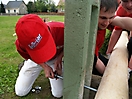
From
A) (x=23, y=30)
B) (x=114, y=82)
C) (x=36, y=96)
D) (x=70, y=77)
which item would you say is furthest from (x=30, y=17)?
(x=36, y=96)

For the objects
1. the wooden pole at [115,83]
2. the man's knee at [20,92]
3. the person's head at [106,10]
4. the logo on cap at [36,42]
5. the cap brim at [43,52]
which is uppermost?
the person's head at [106,10]

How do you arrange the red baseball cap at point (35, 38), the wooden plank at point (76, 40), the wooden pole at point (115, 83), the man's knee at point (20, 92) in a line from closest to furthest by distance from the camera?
the wooden plank at point (76, 40) < the wooden pole at point (115, 83) < the red baseball cap at point (35, 38) < the man's knee at point (20, 92)

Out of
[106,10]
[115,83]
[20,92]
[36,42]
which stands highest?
[106,10]

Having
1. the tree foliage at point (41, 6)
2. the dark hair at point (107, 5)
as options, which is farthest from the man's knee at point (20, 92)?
the tree foliage at point (41, 6)

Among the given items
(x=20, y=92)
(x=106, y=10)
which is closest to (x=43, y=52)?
(x=106, y=10)

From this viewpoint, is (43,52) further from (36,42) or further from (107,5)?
(107,5)

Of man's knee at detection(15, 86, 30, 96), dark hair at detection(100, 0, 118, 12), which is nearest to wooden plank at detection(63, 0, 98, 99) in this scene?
dark hair at detection(100, 0, 118, 12)

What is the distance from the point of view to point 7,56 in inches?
168

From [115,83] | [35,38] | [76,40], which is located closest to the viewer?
[76,40]

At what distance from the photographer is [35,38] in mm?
1435

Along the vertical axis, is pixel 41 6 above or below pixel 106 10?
below

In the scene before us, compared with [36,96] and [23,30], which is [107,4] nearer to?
[23,30]

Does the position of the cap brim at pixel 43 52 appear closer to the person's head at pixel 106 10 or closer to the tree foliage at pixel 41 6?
the person's head at pixel 106 10

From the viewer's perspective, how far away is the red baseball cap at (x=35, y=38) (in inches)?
56.2
